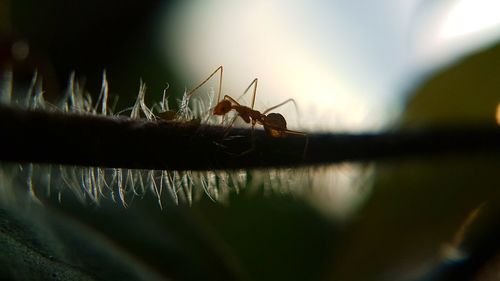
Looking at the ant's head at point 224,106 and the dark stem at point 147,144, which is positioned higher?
the ant's head at point 224,106

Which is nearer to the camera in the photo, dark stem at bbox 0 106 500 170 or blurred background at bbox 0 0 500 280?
dark stem at bbox 0 106 500 170

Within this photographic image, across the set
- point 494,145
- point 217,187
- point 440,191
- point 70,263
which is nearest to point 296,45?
point 440,191

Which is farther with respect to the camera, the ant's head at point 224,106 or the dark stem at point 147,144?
the ant's head at point 224,106

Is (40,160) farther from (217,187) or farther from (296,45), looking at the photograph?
(296,45)

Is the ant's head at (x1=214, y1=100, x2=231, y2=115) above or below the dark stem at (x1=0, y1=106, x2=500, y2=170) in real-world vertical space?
above
